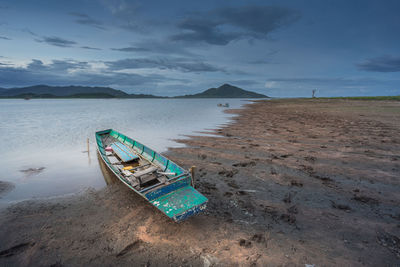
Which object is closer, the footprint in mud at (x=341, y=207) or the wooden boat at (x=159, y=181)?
the wooden boat at (x=159, y=181)

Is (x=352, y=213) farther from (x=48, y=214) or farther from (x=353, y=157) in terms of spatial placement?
(x=48, y=214)

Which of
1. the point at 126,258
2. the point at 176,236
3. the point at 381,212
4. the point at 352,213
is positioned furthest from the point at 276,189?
the point at 126,258

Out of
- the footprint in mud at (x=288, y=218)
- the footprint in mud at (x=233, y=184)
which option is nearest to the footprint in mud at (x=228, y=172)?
the footprint in mud at (x=233, y=184)

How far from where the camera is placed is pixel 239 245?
18.3ft

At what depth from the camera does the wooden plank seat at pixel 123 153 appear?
469 inches

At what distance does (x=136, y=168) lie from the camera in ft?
33.6

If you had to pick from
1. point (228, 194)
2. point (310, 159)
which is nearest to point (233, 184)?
point (228, 194)

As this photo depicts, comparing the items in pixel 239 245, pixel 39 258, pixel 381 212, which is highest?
pixel 381 212

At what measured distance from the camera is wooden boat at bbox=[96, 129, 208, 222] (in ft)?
21.0

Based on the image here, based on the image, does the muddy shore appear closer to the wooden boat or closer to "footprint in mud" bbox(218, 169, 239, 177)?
"footprint in mud" bbox(218, 169, 239, 177)

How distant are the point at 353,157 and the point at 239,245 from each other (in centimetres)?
1082

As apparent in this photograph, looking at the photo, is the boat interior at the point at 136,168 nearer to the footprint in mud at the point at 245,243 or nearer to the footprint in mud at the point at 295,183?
the footprint in mud at the point at 245,243

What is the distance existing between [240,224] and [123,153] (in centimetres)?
937

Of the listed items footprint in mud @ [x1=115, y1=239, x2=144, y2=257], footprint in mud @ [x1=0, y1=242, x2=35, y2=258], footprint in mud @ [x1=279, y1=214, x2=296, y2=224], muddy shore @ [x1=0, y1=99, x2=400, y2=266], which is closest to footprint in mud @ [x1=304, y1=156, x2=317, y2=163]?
muddy shore @ [x1=0, y1=99, x2=400, y2=266]
